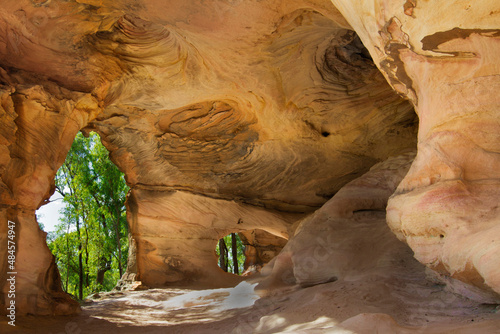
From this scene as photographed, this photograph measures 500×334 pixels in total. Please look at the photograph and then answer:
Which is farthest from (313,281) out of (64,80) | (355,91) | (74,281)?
(74,281)

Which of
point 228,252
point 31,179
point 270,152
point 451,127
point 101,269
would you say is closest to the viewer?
point 451,127

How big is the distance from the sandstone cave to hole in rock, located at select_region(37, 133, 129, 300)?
6353mm

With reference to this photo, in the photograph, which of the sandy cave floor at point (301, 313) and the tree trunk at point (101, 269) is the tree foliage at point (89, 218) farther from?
the sandy cave floor at point (301, 313)

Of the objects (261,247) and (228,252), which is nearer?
(261,247)

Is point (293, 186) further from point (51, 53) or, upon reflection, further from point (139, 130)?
point (51, 53)

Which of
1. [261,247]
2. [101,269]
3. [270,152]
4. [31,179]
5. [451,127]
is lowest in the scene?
[261,247]

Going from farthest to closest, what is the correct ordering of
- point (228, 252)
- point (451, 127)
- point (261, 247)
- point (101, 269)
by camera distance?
point (228, 252)
point (101, 269)
point (261, 247)
point (451, 127)

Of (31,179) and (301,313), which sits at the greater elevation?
(31,179)

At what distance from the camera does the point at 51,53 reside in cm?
586

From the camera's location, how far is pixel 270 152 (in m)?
8.38

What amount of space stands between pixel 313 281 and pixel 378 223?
1.20m

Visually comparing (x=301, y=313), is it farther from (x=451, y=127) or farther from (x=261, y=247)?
(x=261, y=247)

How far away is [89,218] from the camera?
14.3 m

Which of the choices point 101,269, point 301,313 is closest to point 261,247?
point 101,269
